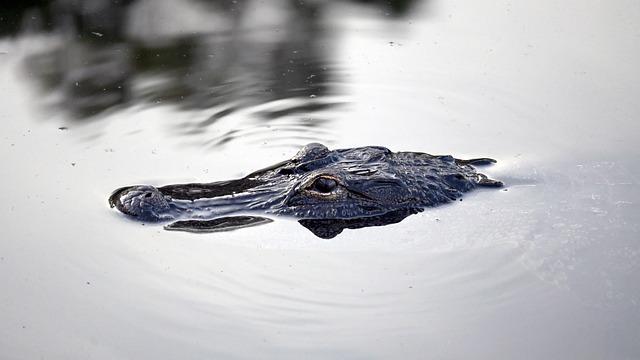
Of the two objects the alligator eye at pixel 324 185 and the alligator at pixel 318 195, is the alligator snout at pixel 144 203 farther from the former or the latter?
the alligator eye at pixel 324 185

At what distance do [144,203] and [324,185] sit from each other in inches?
53.7

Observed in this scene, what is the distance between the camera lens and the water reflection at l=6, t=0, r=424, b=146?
9898mm

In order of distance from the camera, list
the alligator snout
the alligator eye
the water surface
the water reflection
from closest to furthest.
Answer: the water surface, the alligator snout, the alligator eye, the water reflection

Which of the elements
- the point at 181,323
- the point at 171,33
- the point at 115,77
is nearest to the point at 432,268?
the point at 181,323

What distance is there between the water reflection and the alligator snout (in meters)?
1.59

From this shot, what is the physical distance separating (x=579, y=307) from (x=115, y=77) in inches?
228

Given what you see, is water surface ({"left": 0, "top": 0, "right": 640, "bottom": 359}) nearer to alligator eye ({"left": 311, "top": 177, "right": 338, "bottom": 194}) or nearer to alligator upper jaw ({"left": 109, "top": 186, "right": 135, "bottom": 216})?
alligator upper jaw ({"left": 109, "top": 186, "right": 135, "bottom": 216})

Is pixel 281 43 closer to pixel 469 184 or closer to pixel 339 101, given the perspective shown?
pixel 339 101

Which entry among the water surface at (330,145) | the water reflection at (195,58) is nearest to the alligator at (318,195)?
the water surface at (330,145)

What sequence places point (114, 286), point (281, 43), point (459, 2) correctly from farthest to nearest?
point (459, 2) → point (281, 43) → point (114, 286)

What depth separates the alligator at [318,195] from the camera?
7535 millimetres

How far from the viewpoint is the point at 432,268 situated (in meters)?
7.13

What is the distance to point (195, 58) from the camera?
11086 millimetres

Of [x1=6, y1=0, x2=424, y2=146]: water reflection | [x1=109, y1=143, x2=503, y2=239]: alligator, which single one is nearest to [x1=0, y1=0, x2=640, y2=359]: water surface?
[x1=6, y1=0, x2=424, y2=146]: water reflection
